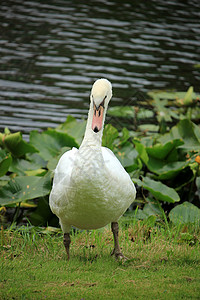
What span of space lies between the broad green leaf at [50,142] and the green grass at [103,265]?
169 centimetres

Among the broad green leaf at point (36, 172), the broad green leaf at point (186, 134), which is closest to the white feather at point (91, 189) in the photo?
the broad green leaf at point (36, 172)

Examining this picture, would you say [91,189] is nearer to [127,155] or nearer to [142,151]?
[142,151]

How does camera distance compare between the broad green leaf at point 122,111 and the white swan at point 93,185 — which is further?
the broad green leaf at point 122,111

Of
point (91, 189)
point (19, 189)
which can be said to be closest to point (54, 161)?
point (19, 189)

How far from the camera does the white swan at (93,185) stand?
4.16m

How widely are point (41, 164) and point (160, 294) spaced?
3.93 meters

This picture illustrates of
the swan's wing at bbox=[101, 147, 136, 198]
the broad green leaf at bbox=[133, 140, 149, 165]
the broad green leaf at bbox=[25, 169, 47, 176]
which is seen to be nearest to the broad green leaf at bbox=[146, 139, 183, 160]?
the broad green leaf at bbox=[133, 140, 149, 165]

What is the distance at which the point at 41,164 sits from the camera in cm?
732

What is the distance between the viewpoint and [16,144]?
6.96 meters

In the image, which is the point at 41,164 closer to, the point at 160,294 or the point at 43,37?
the point at 160,294

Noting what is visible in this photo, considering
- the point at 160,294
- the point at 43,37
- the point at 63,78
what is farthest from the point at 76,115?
the point at 160,294

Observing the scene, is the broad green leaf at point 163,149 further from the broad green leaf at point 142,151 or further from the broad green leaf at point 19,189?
the broad green leaf at point 19,189

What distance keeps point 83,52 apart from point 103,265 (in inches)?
→ 378

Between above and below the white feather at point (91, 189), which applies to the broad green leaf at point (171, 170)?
below
